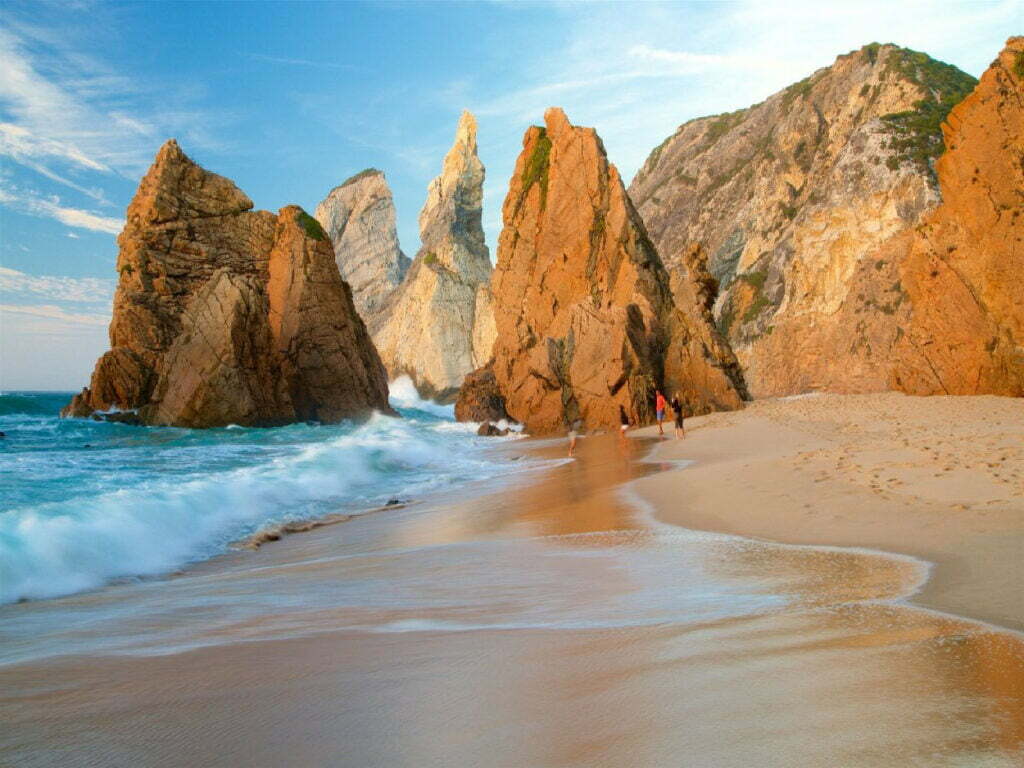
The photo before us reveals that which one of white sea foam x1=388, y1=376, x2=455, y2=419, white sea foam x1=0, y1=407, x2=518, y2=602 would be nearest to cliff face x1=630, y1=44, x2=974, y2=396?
white sea foam x1=0, y1=407, x2=518, y2=602

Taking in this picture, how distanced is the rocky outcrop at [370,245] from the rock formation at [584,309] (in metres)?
58.1

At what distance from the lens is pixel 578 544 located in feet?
18.5

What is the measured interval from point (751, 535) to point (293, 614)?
3336 mm

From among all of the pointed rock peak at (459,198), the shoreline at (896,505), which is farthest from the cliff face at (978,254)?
the pointed rock peak at (459,198)

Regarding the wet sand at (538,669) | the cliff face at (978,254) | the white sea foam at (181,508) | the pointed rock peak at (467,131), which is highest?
the pointed rock peak at (467,131)

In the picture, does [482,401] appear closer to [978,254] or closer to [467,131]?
[978,254]

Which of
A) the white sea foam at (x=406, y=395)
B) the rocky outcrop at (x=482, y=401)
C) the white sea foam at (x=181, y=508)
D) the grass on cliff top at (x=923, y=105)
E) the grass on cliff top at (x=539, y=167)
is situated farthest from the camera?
the white sea foam at (x=406, y=395)

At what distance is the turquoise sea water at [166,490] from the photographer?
670 cm

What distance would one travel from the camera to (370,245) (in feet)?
313

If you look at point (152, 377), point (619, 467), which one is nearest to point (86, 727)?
point (619, 467)

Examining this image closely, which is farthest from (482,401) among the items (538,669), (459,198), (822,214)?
(459,198)

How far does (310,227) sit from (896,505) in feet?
115

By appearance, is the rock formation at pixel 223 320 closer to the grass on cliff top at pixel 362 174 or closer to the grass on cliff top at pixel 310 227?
the grass on cliff top at pixel 310 227

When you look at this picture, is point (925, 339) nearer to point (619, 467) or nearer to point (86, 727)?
point (619, 467)
